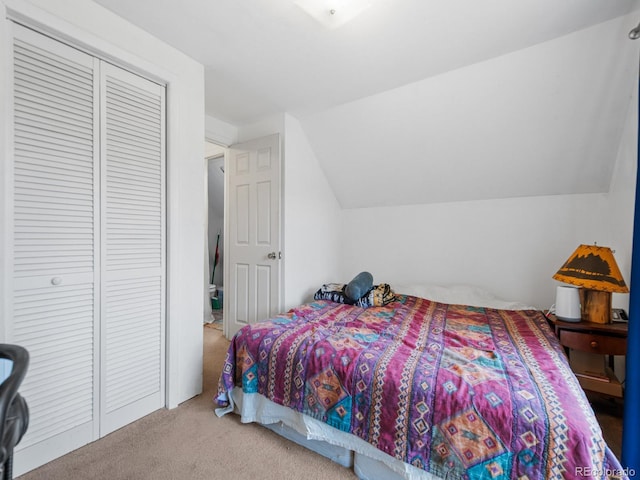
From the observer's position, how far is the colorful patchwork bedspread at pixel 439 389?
103 centimetres

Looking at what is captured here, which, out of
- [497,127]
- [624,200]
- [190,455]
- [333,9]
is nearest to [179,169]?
[333,9]

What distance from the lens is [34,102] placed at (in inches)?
54.7

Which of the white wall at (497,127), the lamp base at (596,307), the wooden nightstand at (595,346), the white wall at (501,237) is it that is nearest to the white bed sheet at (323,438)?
the wooden nightstand at (595,346)

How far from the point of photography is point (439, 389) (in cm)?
121

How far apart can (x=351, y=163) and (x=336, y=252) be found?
1.13m

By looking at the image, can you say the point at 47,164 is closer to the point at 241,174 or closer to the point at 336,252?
the point at 241,174

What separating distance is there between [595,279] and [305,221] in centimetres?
231

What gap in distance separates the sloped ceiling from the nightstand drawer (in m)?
1.40

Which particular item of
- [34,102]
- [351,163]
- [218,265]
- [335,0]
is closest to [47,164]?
[34,102]

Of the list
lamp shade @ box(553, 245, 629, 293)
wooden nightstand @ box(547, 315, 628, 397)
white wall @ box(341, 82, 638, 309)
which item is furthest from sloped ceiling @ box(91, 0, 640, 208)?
wooden nightstand @ box(547, 315, 628, 397)

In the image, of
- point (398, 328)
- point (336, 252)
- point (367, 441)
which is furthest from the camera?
point (336, 252)

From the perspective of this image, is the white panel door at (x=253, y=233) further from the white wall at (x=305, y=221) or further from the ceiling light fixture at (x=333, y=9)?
the ceiling light fixture at (x=333, y=9)

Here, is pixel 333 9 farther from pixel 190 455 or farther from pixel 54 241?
pixel 190 455

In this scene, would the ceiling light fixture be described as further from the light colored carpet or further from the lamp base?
the light colored carpet
